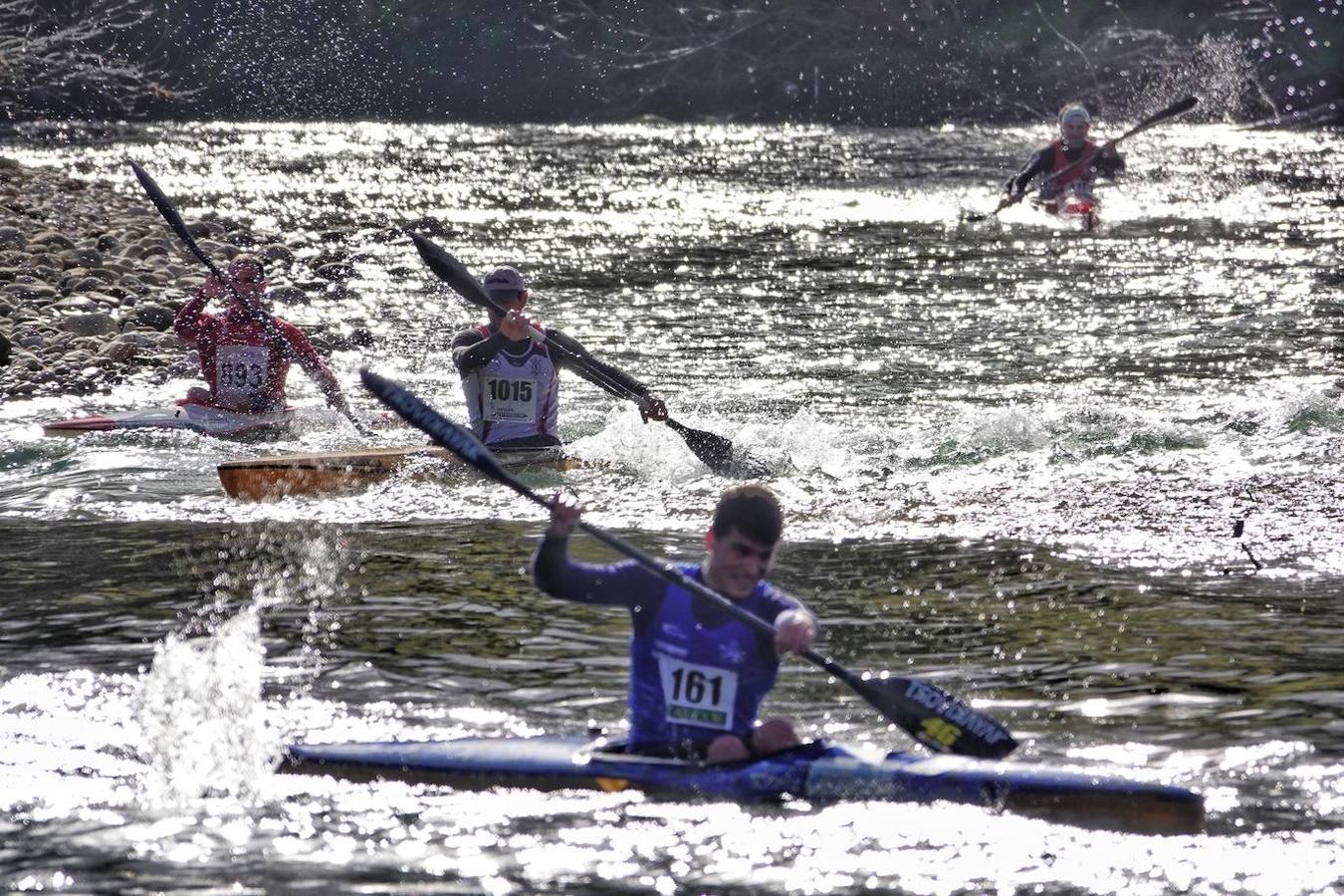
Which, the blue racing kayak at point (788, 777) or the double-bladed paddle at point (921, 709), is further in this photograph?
the double-bladed paddle at point (921, 709)

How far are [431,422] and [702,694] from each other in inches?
73.5

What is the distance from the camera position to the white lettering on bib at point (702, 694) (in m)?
7.50

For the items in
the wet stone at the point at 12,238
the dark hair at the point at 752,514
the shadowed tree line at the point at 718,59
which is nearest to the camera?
the dark hair at the point at 752,514

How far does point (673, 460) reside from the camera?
1475cm

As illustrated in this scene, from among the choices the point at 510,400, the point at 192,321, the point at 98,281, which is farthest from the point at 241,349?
the point at 98,281

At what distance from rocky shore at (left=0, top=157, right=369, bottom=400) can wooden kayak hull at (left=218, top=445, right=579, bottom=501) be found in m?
5.42

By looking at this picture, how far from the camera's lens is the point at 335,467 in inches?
528

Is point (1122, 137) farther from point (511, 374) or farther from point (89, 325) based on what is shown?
point (511, 374)

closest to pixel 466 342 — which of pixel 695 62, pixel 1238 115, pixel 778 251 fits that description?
pixel 778 251

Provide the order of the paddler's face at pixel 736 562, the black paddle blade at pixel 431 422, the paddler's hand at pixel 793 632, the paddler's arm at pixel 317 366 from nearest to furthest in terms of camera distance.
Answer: the paddler's hand at pixel 793 632 → the paddler's face at pixel 736 562 → the black paddle blade at pixel 431 422 → the paddler's arm at pixel 317 366

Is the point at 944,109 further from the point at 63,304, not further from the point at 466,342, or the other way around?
the point at 466,342

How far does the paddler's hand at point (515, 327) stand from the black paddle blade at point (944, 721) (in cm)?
621

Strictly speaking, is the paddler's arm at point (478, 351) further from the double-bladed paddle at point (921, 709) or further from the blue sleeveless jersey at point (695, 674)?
the blue sleeveless jersey at point (695, 674)

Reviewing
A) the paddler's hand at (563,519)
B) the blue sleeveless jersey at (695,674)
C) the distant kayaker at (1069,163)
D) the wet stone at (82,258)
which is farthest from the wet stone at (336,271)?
the blue sleeveless jersey at (695,674)
